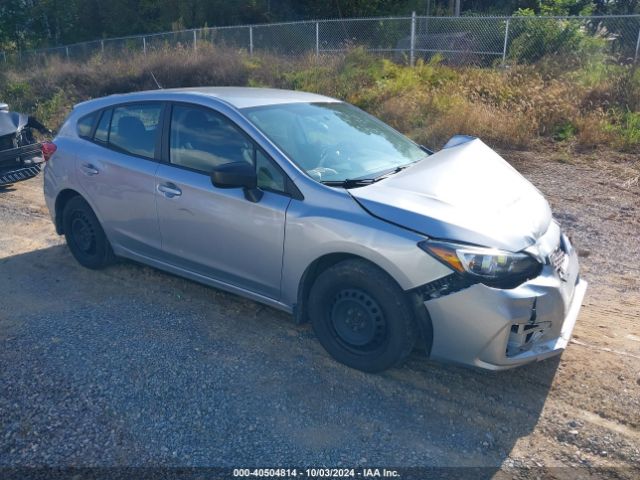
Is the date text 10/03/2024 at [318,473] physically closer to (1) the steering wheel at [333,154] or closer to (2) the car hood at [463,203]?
(2) the car hood at [463,203]

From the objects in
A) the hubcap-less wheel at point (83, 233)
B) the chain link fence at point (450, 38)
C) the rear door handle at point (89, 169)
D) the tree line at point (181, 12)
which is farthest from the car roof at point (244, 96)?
the tree line at point (181, 12)

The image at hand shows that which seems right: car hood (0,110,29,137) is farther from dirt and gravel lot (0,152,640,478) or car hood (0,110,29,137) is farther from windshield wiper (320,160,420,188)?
windshield wiper (320,160,420,188)

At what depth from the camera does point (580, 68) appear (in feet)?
38.4

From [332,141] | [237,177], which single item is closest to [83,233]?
[237,177]

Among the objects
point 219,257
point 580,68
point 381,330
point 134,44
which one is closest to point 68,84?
point 134,44

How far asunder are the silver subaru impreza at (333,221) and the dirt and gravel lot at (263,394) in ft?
1.01

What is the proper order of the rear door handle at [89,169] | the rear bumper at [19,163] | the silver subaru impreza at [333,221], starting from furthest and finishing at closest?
the rear bumper at [19,163], the rear door handle at [89,169], the silver subaru impreza at [333,221]

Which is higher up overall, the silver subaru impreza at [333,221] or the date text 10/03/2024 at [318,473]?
the silver subaru impreza at [333,221]

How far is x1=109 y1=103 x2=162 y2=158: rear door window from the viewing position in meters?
4.70

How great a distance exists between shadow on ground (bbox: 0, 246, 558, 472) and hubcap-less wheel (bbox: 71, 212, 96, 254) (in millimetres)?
860

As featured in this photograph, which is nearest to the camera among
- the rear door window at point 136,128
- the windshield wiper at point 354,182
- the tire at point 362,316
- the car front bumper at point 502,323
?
the car front bumper at point 502,323

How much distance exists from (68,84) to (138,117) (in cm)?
1486

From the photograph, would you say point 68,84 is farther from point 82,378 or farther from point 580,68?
point 82,378

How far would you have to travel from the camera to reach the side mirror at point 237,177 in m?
3.79
